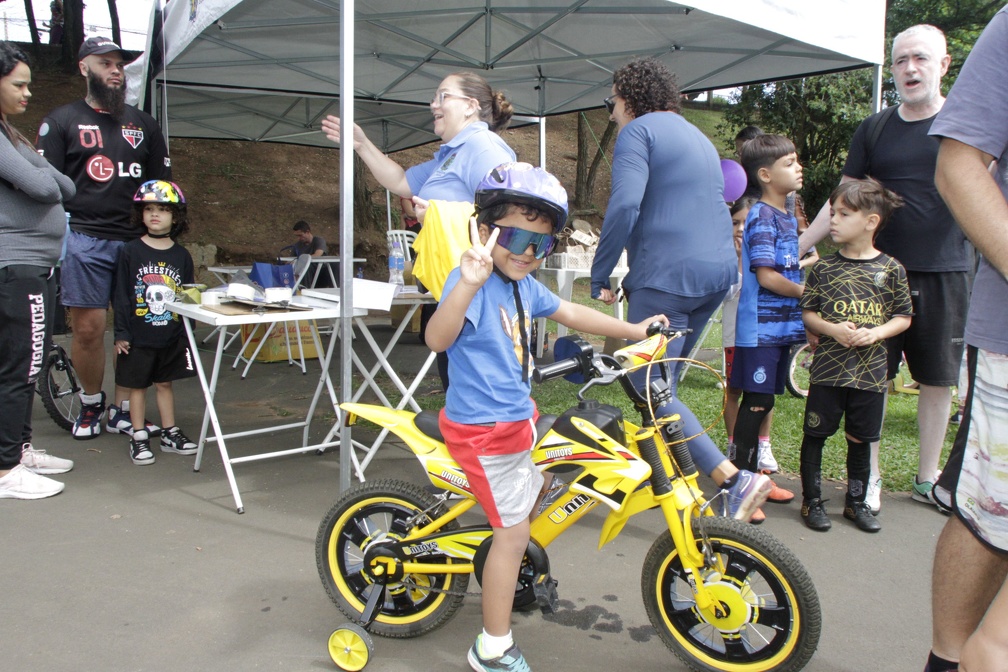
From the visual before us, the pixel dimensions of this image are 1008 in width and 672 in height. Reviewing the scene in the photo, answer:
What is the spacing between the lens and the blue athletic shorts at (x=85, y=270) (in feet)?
14.2

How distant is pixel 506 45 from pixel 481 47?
229 mm

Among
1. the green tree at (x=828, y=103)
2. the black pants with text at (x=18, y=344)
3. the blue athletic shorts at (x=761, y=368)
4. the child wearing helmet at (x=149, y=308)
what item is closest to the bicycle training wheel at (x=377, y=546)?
the blue athletic shorts at (x=761, y=368)

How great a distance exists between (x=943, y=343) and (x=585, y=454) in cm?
230

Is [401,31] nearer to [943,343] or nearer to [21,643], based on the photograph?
[943,343]

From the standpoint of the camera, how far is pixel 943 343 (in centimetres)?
344

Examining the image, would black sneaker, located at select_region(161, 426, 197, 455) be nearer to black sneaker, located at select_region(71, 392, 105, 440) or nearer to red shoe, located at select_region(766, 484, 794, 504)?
black sneaker, located at select_region(71, 392, 105, 440)

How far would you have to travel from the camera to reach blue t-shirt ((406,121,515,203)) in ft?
9.96

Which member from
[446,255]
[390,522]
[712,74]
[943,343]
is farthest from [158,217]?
[712,74]

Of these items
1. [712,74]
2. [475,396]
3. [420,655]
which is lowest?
[420,655]

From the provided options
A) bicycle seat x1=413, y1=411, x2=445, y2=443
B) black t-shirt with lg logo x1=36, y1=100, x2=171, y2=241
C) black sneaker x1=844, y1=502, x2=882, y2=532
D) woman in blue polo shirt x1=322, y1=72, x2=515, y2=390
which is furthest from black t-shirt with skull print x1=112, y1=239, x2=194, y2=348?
black sneaker x1=844, y1=502, x2=882, y2=532

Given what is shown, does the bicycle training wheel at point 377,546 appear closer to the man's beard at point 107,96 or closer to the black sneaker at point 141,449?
the black sneaker at point 141,449

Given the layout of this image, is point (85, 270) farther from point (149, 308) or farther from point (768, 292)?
point (768, 292)

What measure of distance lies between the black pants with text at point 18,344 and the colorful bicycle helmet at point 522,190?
281 cm

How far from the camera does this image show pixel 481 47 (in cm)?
649
